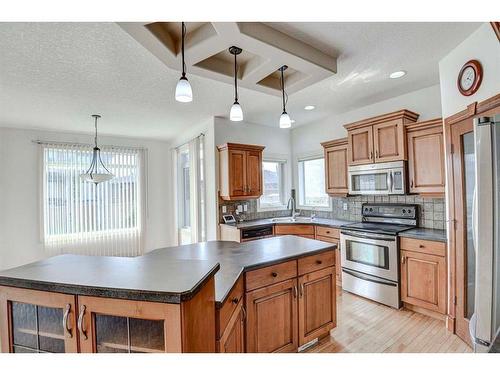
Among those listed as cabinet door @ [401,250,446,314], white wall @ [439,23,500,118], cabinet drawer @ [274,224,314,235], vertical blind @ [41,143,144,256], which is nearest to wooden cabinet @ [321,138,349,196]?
cabinet drawer @ [274,224,314,235]

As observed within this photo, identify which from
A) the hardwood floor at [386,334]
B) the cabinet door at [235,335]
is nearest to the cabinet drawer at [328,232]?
the hardwood floor at [386,334]

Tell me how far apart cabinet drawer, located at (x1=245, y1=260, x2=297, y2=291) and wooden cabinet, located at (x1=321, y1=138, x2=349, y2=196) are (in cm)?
222

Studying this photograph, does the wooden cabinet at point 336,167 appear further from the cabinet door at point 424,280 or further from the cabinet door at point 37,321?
the cabinet door at point 37,321

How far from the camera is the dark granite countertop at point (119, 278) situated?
85cm

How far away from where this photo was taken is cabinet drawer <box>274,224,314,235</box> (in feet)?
12.5

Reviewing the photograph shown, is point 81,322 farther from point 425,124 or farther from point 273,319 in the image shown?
point 425,124

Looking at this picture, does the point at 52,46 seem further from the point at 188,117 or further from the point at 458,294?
the point at 458,294

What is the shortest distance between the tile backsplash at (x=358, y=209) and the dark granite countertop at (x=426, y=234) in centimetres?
16

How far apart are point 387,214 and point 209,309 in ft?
10.3

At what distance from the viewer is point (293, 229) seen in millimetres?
3850

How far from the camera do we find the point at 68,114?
3549 millimetres

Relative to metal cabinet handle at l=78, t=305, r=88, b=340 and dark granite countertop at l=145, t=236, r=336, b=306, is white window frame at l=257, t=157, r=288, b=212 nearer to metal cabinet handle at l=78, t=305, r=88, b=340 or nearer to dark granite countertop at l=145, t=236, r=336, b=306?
dark granite countertop at l=145, t=236, r=336, b=306

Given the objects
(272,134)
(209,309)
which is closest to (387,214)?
(272,134)
